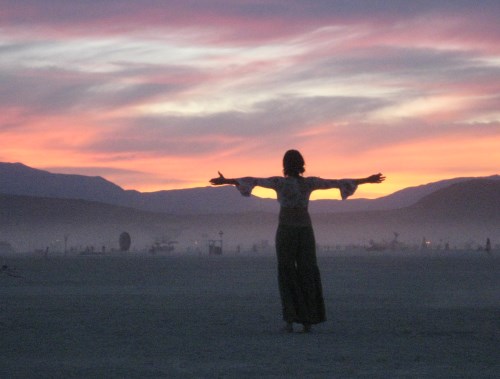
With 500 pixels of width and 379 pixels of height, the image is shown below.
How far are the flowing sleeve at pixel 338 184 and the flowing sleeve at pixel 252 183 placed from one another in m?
0.42

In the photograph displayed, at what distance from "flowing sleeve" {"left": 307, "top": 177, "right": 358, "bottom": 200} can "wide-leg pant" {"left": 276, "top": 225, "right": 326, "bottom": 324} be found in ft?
1.72

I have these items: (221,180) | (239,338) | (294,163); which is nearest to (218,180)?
(221,180)

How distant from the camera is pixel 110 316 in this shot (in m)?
18.0

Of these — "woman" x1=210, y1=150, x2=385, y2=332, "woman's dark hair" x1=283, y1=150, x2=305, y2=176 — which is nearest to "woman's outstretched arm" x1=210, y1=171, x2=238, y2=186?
"woman" x1=210, y1=150, x2=385, y2=332

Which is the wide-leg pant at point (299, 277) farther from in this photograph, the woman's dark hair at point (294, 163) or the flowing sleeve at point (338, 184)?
the woman's dark hair at point (294, 163)

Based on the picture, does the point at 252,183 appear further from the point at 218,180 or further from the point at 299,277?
the point at 299,277

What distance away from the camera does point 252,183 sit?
15555 millimetres

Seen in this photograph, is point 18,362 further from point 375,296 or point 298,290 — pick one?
point 375,296

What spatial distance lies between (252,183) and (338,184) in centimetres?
103

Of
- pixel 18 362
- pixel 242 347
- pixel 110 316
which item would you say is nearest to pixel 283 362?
pixel 242 347

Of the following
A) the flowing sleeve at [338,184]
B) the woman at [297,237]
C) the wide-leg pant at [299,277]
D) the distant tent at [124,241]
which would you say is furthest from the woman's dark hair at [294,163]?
the distant tent at [124,241]

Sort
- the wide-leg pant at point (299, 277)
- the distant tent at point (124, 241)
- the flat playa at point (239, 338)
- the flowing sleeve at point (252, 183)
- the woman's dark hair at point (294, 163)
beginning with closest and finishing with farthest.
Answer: the flat playa at point (239, 338), the wide-leg pant at point (299, 277), the flowing sleeve at point (252, 183), the woman's dark hair at point (294, 163), the distant tent at point (124, 241)

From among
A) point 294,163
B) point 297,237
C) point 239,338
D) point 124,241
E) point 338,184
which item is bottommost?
point 239,338

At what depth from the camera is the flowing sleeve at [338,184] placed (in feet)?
50.8
